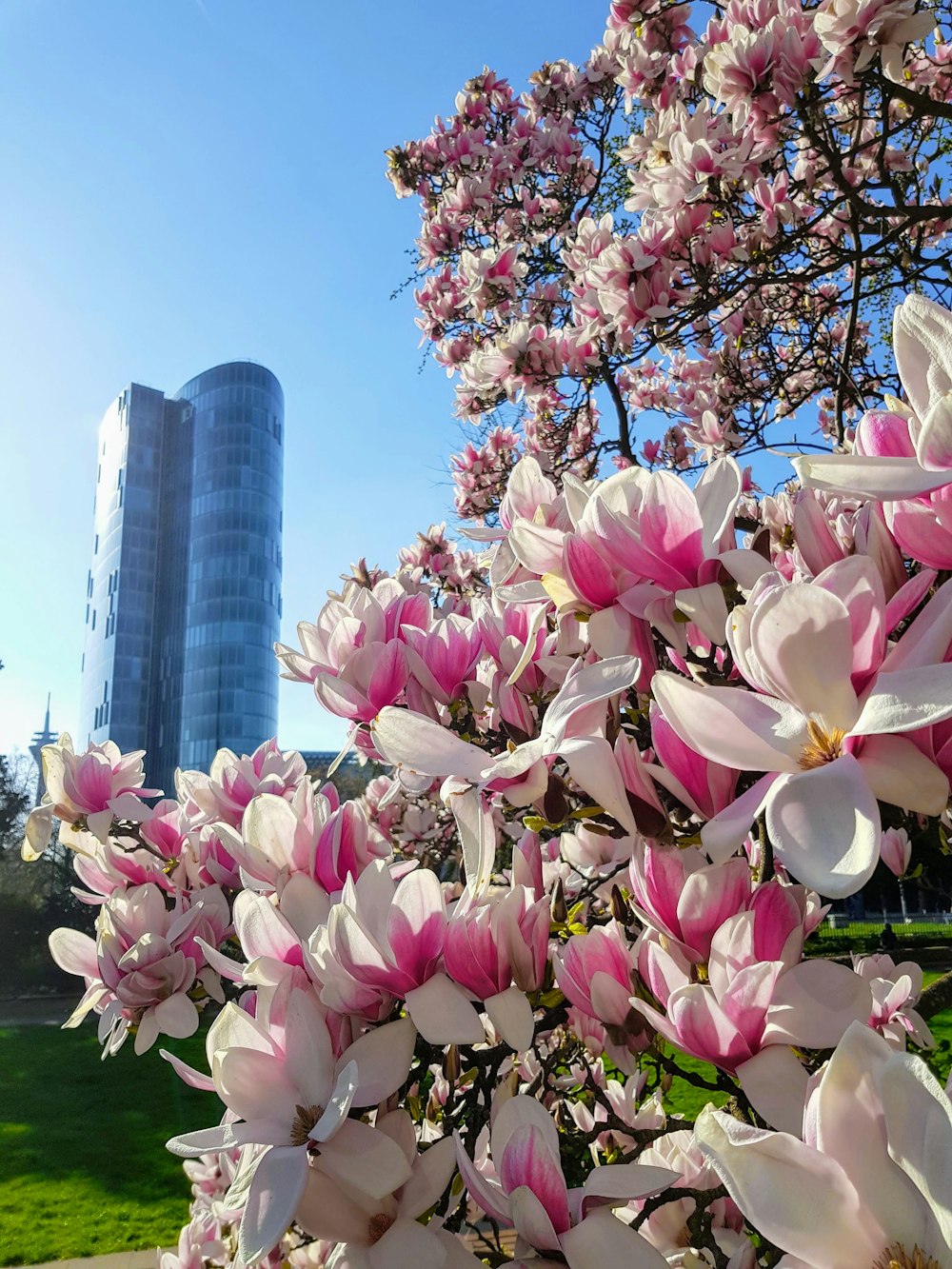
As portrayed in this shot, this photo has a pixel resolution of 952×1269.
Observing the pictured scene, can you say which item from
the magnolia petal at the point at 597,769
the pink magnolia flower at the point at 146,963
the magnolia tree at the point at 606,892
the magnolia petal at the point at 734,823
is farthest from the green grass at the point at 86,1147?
the magnolia petal at the point at 734,823

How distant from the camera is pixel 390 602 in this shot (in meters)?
1.11

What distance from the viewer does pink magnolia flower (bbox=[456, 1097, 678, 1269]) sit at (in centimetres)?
57

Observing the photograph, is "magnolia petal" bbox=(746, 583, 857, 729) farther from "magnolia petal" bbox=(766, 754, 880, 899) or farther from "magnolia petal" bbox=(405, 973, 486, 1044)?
"magnolia petal" bbox=(405, 973, 486, 1044)

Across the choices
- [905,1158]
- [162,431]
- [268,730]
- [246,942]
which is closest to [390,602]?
[246,942]

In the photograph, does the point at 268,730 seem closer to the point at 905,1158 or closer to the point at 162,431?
the point at 162,431

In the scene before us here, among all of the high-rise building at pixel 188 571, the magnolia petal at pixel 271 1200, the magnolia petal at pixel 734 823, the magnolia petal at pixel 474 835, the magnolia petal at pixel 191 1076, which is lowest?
the magnolia petal at pixel 271 1200

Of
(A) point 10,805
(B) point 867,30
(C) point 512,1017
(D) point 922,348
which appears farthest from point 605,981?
(A) point 10,805

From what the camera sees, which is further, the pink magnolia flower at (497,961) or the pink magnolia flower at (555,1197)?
the pink magnolia flower at (497,961)

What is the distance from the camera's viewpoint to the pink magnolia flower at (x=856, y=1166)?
1.36 feet

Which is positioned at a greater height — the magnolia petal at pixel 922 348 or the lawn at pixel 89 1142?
the magnolia petal at pixel 922 348

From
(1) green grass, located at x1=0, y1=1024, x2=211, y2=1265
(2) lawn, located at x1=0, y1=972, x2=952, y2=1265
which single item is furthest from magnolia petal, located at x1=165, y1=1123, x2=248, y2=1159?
(1) green grass, located at x1=0, y1=1024, x2=211, y2=1265

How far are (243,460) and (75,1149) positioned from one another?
57811 millimetres

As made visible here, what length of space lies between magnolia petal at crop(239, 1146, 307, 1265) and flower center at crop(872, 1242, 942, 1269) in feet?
1.20

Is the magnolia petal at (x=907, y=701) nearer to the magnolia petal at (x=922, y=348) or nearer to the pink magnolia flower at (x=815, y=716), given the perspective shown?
the pink magnolia flower at (x=815, y=716)
